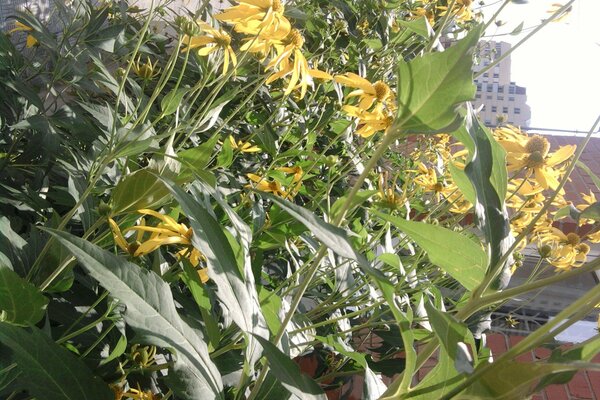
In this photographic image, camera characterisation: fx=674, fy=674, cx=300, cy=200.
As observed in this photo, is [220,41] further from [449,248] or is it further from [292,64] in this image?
[449,248]

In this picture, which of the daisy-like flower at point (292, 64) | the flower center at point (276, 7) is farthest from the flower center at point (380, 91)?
the flower center at point (276, 7)

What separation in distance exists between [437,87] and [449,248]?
0.11 meters

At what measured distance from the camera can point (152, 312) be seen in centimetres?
41

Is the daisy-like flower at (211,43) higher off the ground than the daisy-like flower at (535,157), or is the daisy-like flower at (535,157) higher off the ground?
the daisy-like flower at (211,43)

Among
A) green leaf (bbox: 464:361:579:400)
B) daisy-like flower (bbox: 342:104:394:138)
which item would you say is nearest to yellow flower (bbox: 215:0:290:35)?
daisy-like flower (bbox: 342:104:394:138)

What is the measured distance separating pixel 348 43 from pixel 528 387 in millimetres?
1493

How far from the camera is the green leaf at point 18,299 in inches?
18.6

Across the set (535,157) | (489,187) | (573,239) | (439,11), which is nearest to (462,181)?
(489,187)

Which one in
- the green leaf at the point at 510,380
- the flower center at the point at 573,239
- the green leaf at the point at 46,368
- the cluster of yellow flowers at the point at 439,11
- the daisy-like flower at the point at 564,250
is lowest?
the daisy-like flower at the point at 564,250

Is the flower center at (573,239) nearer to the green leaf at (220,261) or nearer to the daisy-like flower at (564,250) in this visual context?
the daisy-like flower at (564,250)

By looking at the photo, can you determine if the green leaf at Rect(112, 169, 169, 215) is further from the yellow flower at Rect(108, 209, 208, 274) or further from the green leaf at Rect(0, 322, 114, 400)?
the green leaf at Rect(0, 322, 114, 400)

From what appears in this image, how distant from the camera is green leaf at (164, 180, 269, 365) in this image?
43cm

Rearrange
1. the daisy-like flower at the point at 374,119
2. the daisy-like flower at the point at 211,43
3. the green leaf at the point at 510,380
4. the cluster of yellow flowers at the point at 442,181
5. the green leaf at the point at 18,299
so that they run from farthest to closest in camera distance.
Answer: the cluster of yellow flowers at the point at 442,181 → the daisy-like flower at the point at 374,119 → the daisy-like flower at the point at 211,43 → the green leaf at the point at 18,299 → the green leaf at the point at 510,380

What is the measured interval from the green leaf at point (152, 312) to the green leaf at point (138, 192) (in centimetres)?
16
